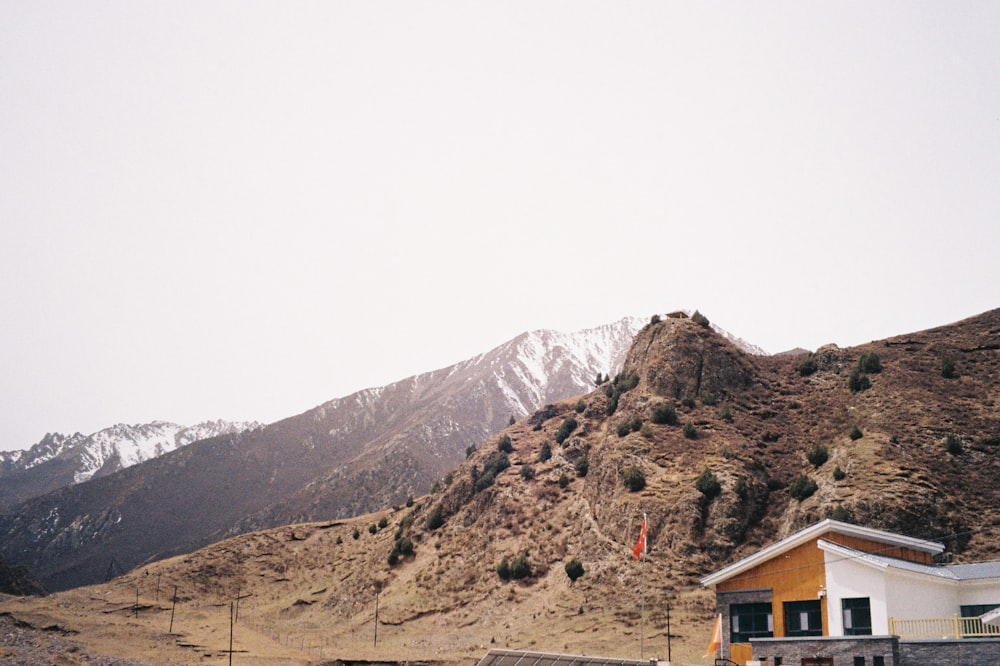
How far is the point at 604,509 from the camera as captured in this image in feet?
242

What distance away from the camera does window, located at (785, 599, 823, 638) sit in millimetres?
37000

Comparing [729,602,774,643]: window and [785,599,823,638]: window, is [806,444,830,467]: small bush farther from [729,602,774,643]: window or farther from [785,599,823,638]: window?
[785,599,823,638]: window

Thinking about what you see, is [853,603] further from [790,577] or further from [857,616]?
[790,577]

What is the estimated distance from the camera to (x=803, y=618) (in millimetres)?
37688

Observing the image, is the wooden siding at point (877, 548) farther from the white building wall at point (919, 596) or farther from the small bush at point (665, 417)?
the small bush at point (665, 417)

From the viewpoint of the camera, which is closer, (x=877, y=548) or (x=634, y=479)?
(x=877, y=548)

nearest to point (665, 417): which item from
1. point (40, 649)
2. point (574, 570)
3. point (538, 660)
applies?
point (574, 570)

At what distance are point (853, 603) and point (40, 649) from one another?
189 ft

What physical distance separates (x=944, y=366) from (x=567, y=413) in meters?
50.7

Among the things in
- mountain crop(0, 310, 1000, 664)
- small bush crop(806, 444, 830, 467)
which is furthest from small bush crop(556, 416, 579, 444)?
small bush crop(806, 444, 830, 467)

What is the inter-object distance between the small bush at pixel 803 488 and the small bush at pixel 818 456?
4.11m

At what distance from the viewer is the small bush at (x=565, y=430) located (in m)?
97.0

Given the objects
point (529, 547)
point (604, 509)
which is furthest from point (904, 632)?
point (529, 547)

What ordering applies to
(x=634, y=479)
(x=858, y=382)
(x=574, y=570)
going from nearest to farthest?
(x=574, y=570) → (x=634, y=479) → (x=858, y=382)
